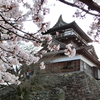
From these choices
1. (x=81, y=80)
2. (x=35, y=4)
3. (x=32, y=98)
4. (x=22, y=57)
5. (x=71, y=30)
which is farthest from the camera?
(x=71, y=30)

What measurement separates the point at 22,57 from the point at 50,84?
23.7ft

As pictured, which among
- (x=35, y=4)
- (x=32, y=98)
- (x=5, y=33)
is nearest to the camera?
(x=35, y=4)

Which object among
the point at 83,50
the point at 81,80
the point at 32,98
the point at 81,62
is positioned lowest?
the point at 32,98

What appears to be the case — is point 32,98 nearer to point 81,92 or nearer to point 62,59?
point 81,92

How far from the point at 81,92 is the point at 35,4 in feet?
25.1

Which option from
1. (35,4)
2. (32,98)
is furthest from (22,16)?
(32,98)

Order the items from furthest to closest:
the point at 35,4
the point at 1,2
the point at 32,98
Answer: the point at 32,98
the point at 35,4
the point at 1,2

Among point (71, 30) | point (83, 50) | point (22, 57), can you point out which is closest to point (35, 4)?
point (22, 57)

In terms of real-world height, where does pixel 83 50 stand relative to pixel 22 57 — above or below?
below

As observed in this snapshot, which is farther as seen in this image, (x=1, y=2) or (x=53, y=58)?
(x=53, y=58)

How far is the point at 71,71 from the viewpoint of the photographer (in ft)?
35.6

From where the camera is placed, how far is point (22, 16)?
115 inches

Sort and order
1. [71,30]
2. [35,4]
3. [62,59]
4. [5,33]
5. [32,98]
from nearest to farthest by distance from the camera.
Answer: [35,4]
[5,33]
[32,98]
[62,59]
[71,30]

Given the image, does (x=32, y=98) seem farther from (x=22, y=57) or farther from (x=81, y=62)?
(x=22, y=57)
